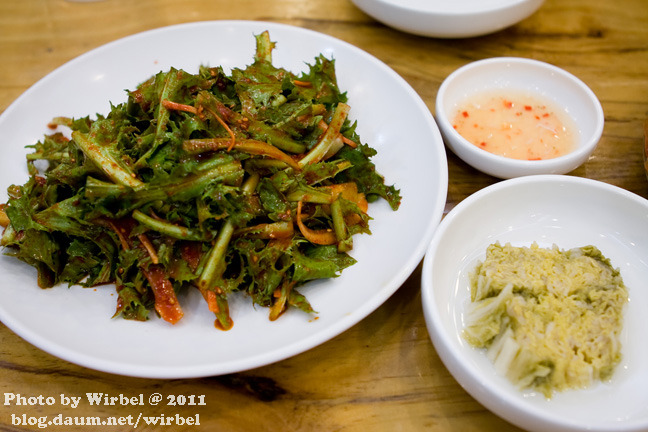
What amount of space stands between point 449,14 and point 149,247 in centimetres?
194

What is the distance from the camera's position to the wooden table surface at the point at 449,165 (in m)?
1.63

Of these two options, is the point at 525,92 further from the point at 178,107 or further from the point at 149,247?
the point at 149,247

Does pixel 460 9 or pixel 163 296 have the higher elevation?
pixel 460 9

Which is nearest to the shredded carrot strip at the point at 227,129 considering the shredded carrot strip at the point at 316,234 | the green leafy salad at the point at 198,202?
the green leafy salad at the point at 198,202

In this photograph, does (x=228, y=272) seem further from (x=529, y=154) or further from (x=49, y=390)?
(x=529, y=154)

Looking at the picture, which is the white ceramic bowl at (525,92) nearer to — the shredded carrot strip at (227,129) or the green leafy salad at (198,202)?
the green leafy salad at (198,202)

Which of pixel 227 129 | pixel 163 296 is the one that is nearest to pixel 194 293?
pixel 163 296

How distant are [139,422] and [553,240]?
165 cm

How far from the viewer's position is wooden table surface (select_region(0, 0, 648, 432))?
1630 millimetres

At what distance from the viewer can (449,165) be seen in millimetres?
2371

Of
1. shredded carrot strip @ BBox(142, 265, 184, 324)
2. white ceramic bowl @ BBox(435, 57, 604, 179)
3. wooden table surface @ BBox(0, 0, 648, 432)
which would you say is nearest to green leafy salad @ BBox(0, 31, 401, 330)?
shredded carrot strip @ BBox(142, 265, 184, 324)

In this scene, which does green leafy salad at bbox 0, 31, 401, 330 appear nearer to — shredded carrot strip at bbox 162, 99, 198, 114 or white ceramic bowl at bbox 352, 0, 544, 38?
shredded carrot strip at bbox 162, 99, 198, 114

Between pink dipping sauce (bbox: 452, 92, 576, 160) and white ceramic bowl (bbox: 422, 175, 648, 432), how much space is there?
37cm

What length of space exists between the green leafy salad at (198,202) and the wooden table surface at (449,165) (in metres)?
0.26
